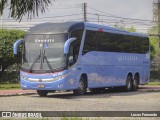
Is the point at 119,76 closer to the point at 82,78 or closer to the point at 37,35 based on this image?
the point at 82,78

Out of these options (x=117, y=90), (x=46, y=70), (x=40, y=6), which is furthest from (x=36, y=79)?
(x=40, y=6)

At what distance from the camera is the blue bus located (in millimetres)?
20372

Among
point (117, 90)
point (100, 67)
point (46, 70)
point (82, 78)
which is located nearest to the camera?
point (46, 70)

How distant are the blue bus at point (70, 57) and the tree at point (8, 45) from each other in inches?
588

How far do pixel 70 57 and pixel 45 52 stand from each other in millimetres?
1176

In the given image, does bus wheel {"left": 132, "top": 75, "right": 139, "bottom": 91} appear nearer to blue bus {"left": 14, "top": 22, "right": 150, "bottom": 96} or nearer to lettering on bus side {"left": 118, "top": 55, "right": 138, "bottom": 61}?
lettering on bus side {"left": 118, "top": 55, "right": 138, "bottom": 61}

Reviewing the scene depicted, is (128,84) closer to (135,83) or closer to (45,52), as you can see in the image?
(135,83)

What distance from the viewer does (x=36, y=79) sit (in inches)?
807

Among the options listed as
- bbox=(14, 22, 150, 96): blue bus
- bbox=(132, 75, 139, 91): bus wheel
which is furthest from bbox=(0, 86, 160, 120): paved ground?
bbox=(132, 75, 139, 91): bus wheel

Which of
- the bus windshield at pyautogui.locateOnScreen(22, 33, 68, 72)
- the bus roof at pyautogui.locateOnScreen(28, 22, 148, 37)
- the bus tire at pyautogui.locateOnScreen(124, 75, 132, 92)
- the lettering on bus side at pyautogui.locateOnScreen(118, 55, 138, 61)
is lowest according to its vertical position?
the bus tire at pyautogui.locateOnScreen(124, 75, 132, 92)

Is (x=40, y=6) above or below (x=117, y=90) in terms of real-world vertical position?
above

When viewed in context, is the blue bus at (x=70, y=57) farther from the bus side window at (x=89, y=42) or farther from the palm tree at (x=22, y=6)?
the palm tree at (x=22, y=6)

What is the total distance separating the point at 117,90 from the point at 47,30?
8.63 metres

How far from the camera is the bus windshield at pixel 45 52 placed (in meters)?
20.4
